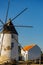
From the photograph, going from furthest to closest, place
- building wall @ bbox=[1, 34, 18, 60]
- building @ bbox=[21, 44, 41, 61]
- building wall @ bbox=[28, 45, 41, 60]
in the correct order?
building wall @ bbox=[28, 45, 41, 60] < building @ bbox=[21, 44, 41, 61] < building wall @ bbox=[1, 34, 18, 60]

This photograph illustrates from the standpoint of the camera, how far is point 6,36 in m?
43.4

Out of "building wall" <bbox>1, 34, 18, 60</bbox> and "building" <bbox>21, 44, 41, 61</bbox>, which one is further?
"building" <bbox>21, 44, 41, 61</bbox>

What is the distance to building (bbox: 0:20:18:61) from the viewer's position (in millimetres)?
43062

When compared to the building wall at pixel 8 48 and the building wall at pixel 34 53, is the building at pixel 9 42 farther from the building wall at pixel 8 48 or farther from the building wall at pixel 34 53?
the building wall at pixel 34 53

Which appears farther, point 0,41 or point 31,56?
point 31,56

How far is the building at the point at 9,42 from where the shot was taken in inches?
1695

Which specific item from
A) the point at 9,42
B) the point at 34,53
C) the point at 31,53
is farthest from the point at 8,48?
the point at 34,53

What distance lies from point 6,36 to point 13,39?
1.53 m

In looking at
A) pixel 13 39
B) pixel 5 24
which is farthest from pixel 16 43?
pixel 5 24

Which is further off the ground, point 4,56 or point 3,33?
point 3,33

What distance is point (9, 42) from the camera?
43.1 metres

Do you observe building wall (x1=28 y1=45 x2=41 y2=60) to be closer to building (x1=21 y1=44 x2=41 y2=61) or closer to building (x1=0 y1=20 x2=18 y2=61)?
building (x1=21 y1=44 x2=41 y2=61)

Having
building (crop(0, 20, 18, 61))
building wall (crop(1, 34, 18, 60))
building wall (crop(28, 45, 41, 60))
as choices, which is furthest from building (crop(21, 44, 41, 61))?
building wall (crop(1, 34, 18, 60))

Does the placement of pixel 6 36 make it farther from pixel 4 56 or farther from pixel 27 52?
pixel 27 52
